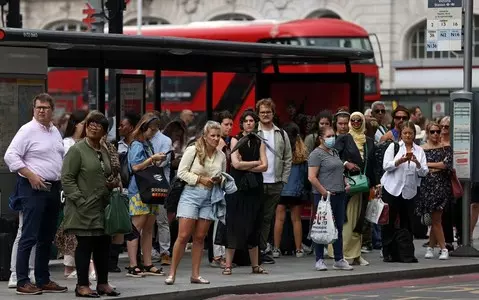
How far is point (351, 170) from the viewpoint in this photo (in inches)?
664

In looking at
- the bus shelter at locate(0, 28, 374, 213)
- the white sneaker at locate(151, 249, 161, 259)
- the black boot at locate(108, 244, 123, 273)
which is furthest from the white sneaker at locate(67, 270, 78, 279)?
the white sneaker at locate(151, 249, 161, 259)

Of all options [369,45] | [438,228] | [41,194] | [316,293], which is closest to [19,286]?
[41,194]

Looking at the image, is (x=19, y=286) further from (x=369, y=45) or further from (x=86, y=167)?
(x=369, y=45)

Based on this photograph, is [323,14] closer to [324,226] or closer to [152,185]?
[324,226]

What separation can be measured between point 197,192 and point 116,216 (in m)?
1.46

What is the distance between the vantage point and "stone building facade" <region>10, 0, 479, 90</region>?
173ft

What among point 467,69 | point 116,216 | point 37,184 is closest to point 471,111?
point 467,69

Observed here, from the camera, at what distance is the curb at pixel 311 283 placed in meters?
14.0

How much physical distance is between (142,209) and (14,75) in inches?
76.7

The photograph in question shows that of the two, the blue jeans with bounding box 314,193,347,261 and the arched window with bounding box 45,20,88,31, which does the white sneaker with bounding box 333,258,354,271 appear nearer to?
the blue jeans with bounding box 314,193,347,261

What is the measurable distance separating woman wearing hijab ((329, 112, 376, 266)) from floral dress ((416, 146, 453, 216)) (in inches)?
38.0

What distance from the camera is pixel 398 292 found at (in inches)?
591

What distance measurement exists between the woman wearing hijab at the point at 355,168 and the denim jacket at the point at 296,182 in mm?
835

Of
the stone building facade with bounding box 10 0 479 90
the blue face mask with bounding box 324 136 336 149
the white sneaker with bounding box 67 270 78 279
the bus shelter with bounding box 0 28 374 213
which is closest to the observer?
the bus shelter with bounding box 0 28 374 213
